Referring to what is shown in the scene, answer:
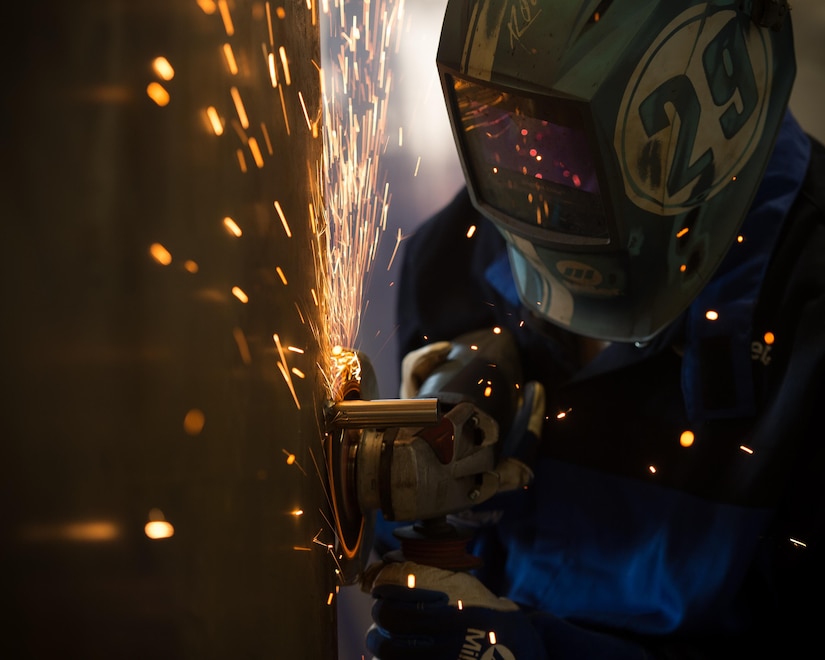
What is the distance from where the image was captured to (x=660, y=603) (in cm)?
136

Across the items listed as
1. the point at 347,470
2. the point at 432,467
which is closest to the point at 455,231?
the point at 432,467

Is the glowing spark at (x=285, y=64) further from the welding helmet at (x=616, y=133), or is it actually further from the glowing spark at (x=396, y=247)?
the glowing spark at (x=396, y=247)

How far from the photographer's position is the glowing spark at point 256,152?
0.46 meters

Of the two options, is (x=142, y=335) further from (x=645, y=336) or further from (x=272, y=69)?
(x=645, y=336)

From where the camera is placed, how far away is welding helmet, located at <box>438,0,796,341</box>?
108 centimetres

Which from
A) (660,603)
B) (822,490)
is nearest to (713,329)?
(822,490)

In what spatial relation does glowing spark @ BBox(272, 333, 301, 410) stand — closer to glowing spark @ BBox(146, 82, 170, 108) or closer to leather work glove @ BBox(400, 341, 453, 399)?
glowing spark @ BBox(146, 82, 170, 108)

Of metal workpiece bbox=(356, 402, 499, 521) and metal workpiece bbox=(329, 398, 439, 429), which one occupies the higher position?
metal workpiece bbox=(329, 398, 439, 429)

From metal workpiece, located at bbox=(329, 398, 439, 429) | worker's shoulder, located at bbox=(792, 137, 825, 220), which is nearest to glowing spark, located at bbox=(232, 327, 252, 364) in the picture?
metal workpiece, located at bbox=(329, 398, 439, 429)

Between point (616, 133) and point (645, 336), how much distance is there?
37cm

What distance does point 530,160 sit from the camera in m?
1.20

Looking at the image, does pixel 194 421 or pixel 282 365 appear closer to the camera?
pixel 194 421

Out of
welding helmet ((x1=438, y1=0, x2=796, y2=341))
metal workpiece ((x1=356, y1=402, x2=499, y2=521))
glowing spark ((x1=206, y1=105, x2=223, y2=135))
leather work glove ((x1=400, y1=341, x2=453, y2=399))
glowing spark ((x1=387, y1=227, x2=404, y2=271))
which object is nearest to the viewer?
glowing spark ((x1=206, y1=105, x2=223, y2=135))

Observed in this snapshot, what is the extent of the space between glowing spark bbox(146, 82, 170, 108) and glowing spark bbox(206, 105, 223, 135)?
4cm
